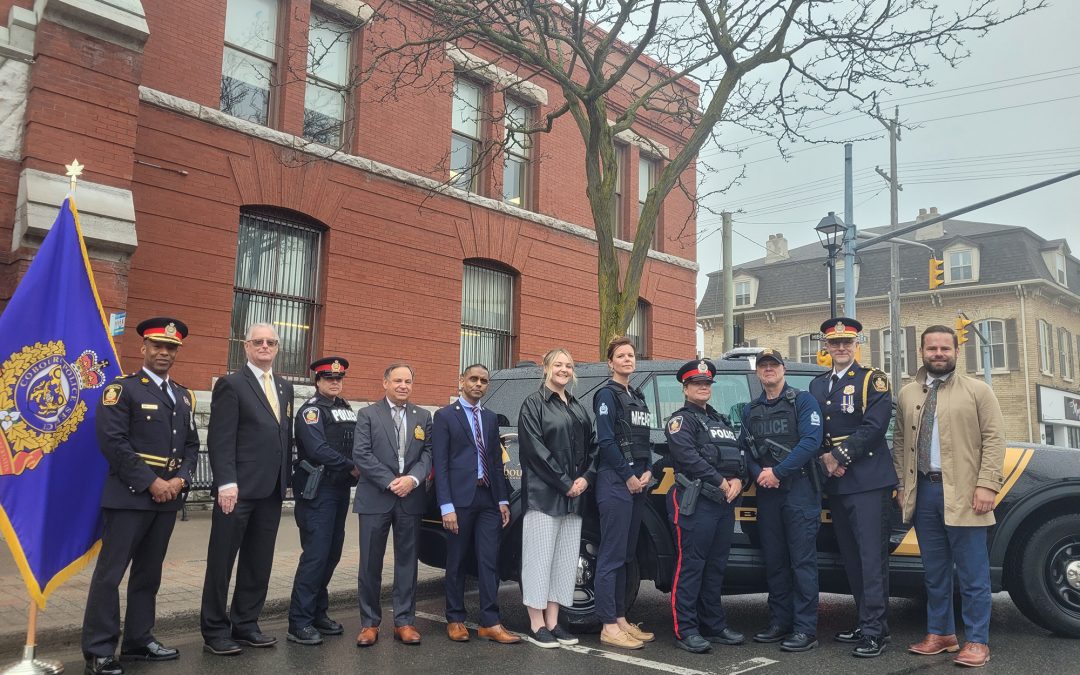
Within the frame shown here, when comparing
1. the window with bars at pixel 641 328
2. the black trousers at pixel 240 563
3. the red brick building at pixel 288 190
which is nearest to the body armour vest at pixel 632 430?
the black trousers at pixel 240 563

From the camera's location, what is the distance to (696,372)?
5711 millimetres

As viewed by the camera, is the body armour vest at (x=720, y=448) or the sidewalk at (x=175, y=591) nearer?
the sidewalk at (x=175, y=591)

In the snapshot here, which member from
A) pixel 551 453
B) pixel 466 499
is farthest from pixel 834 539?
pixel 466 499

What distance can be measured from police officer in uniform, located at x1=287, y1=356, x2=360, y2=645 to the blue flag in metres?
1.24

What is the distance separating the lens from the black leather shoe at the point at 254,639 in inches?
213

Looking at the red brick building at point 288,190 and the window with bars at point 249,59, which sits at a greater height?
the window with bars at point 249,59

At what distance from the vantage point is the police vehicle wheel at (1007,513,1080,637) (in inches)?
221

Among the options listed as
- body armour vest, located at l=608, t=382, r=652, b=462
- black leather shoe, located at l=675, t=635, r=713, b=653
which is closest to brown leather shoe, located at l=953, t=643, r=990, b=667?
black leather shoe, located at l=675, t=635, r=713, b=653

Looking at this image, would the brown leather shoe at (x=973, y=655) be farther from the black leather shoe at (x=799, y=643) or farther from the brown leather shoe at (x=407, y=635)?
the brown leather shoe at (x=407, y=635)

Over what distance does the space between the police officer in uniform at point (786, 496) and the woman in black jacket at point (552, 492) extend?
1.16m

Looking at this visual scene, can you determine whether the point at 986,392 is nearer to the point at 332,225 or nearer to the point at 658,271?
the point at 332,225

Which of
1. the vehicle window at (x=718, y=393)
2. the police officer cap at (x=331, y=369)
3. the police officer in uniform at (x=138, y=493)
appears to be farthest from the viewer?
the vehicle window at (x=718, y=393)

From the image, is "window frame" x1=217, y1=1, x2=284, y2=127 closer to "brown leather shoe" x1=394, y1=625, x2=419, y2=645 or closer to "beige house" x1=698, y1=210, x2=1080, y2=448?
"brown leather shoe" x1=394, y1=625, x2=419, y2=645

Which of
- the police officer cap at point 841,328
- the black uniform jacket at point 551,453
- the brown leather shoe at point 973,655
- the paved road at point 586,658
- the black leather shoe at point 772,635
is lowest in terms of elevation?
the paved road at point 586,658
